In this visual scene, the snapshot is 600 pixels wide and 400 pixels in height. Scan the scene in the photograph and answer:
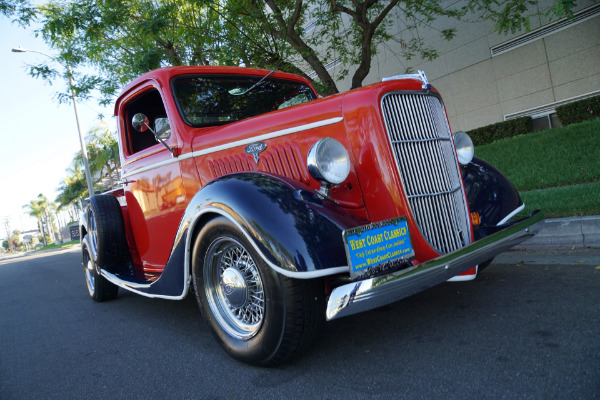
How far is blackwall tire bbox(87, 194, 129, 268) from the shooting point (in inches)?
169

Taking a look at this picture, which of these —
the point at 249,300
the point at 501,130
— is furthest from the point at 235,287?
the point at 501,130

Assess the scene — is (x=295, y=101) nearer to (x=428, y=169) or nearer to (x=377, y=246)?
(x=428, y=169)

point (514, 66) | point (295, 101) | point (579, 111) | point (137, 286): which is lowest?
point (137, 286)

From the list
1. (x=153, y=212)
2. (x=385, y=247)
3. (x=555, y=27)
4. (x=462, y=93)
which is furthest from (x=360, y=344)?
(x=462, y=93)

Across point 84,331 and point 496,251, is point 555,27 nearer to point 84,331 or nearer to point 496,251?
point 496,251

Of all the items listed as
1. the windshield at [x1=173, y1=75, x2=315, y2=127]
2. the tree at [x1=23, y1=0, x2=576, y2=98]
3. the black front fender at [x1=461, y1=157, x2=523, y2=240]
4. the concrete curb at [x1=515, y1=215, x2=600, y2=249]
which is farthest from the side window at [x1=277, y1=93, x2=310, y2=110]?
the tree at [x1=23, y1=0, x2=576, y2=98]

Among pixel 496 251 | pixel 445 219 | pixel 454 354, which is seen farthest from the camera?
pixel 445 219

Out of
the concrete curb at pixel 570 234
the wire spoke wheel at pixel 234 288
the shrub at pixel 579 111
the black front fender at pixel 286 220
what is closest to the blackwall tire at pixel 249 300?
the wire spoke wheel at pixel 234 288

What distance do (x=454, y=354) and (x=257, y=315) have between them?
1093 mm

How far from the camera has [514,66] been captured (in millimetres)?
11297

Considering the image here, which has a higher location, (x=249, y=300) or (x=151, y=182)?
(x=151, y=182)

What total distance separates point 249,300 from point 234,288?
113 mm

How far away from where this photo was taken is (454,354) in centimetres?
227

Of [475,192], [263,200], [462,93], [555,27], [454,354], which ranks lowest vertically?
[454,354]
